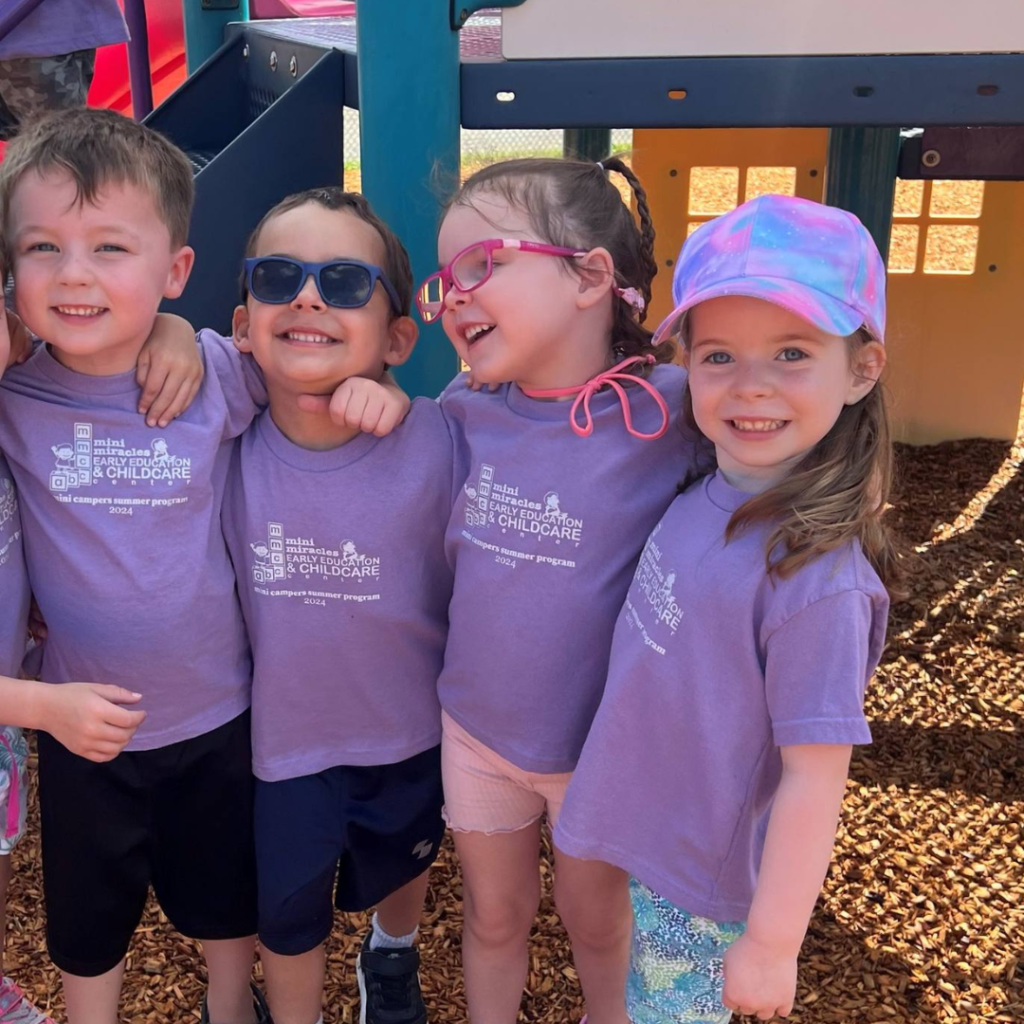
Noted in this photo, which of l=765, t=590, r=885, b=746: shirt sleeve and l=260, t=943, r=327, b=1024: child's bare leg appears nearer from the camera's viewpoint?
l=765, t=590, r=885, b=746: shirt sleeve

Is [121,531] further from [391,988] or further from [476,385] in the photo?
[391,988]

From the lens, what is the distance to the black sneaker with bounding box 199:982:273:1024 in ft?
7.84

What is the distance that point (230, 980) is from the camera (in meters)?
2.31

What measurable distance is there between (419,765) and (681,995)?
0.60 metres

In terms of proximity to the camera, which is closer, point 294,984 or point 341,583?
point 341,583

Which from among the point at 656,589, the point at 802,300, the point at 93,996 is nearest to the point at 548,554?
the point at 656,589

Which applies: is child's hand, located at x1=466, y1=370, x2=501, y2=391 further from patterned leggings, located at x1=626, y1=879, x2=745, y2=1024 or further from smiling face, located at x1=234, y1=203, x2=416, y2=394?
patterned leggings, located at x1=626, y1=879, x2=745, y2=1024

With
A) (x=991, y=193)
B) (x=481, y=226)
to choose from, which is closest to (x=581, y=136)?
(x=991, y=193)

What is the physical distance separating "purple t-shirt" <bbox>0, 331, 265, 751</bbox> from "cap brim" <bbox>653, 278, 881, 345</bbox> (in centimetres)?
88

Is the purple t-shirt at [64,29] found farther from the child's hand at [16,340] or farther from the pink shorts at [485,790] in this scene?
the pink shorts at [485,790]

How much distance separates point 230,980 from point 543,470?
1.21 m

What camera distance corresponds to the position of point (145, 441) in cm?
191

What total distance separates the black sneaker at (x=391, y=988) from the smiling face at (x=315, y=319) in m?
1.20

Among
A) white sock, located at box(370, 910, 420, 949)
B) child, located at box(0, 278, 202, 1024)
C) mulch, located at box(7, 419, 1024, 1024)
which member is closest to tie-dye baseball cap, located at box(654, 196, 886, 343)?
mulch, located at box(7, 419, 1024, 1024)
